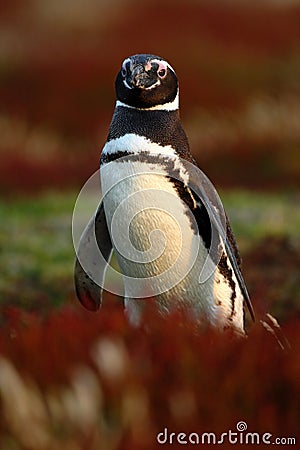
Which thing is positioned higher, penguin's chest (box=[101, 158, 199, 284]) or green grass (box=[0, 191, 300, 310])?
penguin's chest (box=[101, 158, 199, 284])

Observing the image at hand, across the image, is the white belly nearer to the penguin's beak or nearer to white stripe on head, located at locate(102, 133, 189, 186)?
white stripe on head, located at locate(102, 133, 189, 186)

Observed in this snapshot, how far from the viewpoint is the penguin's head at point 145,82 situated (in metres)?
3.90

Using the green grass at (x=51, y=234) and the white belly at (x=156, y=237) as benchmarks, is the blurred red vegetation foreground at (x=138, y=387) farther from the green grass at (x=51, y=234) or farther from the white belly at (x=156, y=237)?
the green grass at (x=51, y=234)

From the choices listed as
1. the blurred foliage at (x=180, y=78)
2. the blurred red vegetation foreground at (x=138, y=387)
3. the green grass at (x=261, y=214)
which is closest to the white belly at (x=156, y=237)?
the blurred red vegetation foreground at (x=138, y=387)

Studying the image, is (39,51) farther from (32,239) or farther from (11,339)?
(11,339)

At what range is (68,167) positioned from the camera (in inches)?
460

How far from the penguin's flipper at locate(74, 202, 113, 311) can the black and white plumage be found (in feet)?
0.88

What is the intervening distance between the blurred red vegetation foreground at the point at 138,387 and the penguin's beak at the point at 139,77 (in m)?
1.19

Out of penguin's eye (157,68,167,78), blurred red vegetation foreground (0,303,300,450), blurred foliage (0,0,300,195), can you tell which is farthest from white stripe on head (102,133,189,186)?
blurred foliage (0,0,300,195)

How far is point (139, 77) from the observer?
3.89 metres

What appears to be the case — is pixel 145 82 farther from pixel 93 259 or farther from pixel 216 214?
pixel 93 259

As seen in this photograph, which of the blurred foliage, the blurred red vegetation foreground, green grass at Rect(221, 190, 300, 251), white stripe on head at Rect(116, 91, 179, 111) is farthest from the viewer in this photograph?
the blurred foliage

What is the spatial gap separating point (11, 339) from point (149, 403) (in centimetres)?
62

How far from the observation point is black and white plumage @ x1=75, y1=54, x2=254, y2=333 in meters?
3.92
